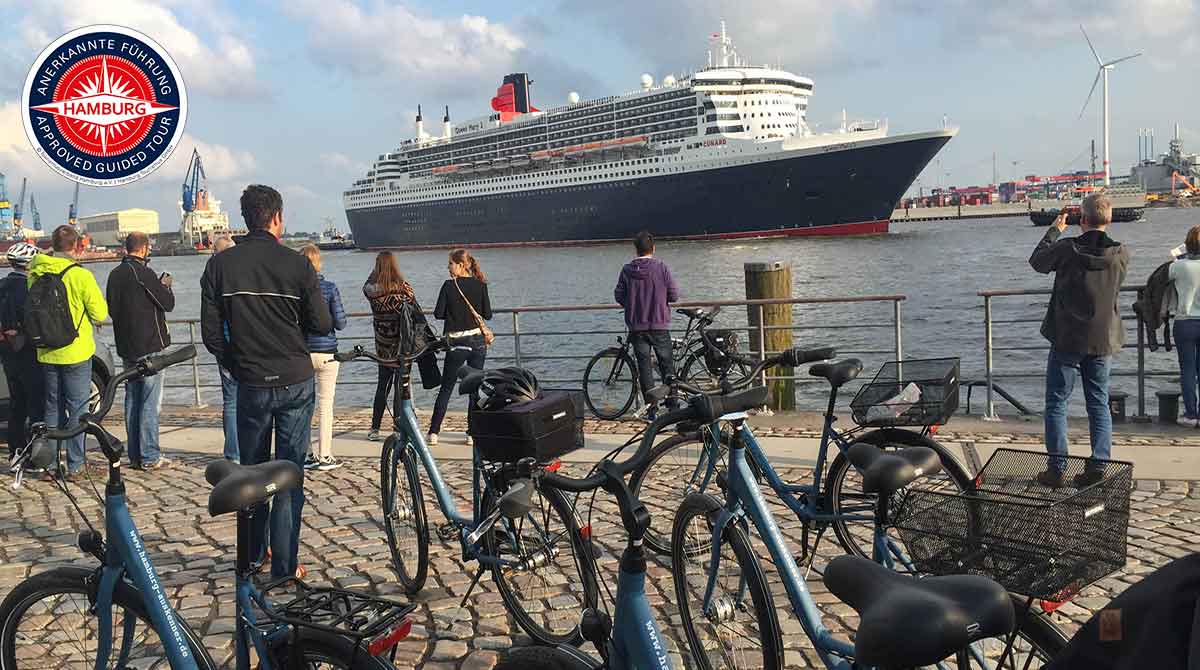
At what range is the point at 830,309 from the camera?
1006 inches

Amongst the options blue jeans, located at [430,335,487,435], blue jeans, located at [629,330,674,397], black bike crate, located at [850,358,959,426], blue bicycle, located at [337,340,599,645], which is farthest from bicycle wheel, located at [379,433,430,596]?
blue jeans, located at [629,330,674,397]

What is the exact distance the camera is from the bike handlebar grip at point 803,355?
355 cm

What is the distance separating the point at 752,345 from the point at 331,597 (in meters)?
7.27

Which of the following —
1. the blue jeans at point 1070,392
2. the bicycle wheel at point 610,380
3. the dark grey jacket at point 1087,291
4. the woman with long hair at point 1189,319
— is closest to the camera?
the dark grey jacket at point 1087,291

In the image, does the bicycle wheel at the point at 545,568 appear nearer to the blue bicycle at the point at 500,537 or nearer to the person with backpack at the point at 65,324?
the blue bicycle at the point at 500,537

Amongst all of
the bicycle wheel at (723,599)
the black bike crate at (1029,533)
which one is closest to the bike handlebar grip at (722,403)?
the bicycle wheel at (723,599)

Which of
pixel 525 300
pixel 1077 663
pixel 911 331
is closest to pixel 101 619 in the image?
pixel 1077 663

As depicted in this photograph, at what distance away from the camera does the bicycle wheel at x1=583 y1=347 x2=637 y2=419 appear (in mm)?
9336

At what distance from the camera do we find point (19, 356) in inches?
265

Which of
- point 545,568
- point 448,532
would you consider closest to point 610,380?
point 448,532

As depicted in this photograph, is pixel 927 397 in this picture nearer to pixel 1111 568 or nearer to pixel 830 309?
pixel 1111 568

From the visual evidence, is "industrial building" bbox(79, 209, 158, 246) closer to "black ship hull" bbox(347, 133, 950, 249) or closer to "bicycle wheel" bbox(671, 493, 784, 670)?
"black ship hull" bbox(347, 133, 950, 249)

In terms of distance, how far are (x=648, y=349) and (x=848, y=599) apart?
6922mm

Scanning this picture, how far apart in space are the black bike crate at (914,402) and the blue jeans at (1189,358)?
14.3 ft
